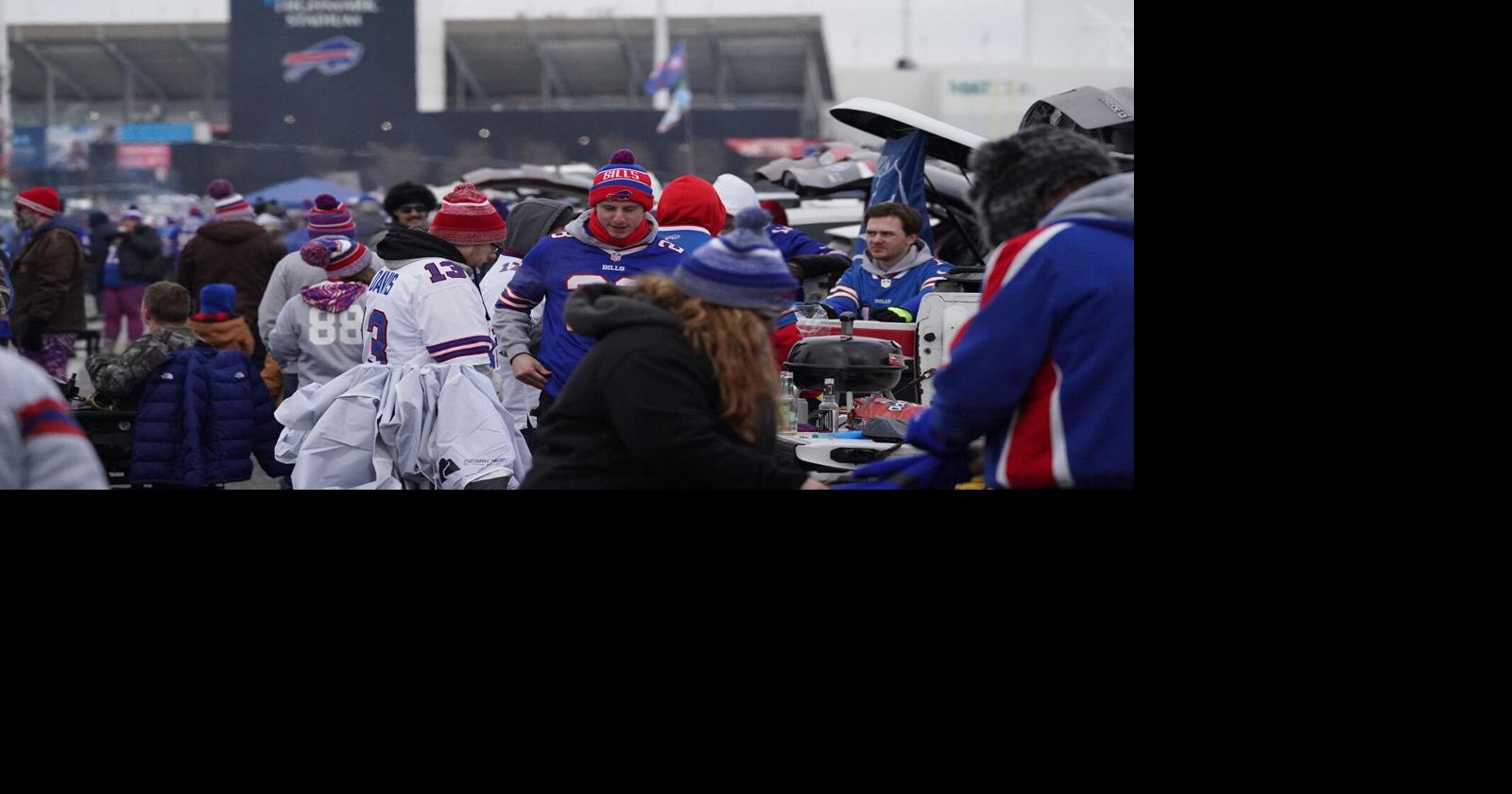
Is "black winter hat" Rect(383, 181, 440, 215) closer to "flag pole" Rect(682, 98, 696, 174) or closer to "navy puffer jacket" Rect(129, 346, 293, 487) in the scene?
"navy puffer jacket" Rect(129, 346, 293, 487)

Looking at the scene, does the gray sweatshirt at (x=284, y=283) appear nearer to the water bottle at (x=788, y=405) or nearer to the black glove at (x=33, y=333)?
the black glove at (x=33, y=333)

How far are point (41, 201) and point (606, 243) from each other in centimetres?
687

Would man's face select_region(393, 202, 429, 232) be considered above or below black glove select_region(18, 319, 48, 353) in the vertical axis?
above

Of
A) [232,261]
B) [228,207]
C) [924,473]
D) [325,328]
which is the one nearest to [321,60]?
[228,207]

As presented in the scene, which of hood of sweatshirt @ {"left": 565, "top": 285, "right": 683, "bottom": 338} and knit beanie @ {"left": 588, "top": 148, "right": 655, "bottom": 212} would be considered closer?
hood of sweatshirt @ {"left": 565, "top": 285, "right": 683, "bottom": 338}

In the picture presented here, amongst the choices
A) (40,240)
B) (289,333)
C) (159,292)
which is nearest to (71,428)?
(159,292)

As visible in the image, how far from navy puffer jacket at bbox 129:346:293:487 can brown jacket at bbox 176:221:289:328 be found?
379 centimetres

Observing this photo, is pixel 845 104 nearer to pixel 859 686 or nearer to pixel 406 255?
pixel 406 255

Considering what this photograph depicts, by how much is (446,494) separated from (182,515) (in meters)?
0.51

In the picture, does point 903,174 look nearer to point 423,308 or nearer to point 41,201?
point 423,308

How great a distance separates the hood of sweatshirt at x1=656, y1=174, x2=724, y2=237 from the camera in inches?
255

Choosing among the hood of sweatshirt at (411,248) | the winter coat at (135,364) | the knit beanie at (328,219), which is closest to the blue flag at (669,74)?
the knit beanie at (328,219)

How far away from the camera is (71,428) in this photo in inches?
107

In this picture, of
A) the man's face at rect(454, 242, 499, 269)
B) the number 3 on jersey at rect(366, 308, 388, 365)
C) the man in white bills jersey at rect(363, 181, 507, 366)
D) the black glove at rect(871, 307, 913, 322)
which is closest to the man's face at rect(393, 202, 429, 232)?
the man's face at rect(454, 242, 499, 269)
